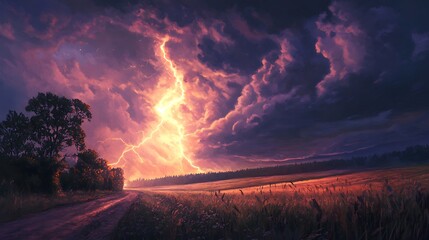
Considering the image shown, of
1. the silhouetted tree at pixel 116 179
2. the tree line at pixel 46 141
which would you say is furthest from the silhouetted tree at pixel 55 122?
the silhouetted tree at pixel 116 179

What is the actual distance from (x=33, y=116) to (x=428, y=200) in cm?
4411

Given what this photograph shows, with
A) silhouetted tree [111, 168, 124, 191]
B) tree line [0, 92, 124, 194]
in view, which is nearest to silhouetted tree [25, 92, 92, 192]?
tree line [0, 92, 124, 194]

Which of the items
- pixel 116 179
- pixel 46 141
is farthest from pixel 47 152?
pixel 116 179

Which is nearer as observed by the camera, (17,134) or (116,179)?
(17,134)

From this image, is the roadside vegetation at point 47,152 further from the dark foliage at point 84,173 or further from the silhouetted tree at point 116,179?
the silhouetted tree at point 116,179

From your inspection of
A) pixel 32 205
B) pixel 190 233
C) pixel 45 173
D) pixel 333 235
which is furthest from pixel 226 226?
pixel 45 173

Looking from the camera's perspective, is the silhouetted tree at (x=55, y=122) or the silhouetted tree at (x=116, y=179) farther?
the silhouetted tree at (x=116, y=179)

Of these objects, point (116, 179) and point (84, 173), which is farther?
point (116, 179)

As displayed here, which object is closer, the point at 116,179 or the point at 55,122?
the point at 55,122

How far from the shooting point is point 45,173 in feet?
103

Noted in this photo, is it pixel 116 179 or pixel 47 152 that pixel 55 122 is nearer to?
A: pixel 47 152

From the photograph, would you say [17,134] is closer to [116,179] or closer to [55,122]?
[55,122]

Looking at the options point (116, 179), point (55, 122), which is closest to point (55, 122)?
point (55, 122)

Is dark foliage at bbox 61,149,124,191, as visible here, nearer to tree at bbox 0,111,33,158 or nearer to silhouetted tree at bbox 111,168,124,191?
tree at bbox 0,111,33,158
